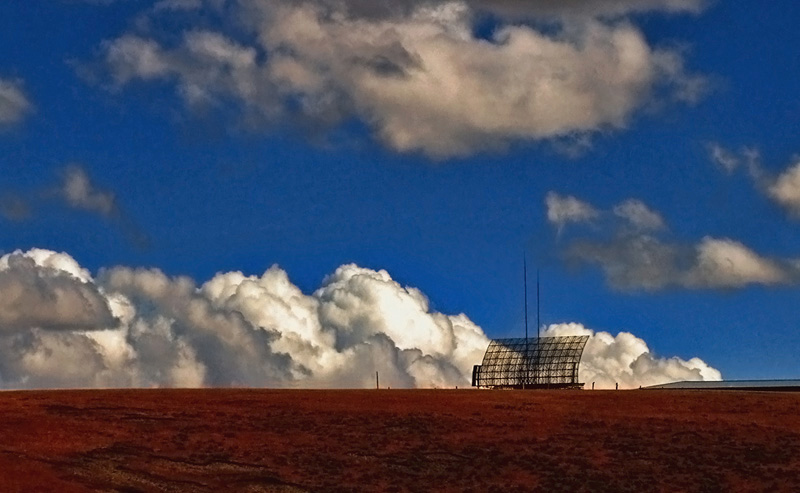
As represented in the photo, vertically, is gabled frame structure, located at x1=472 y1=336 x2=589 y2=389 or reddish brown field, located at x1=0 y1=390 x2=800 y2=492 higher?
gabled frame structure, located at x1=472 y1=336 x2=589 y2=389

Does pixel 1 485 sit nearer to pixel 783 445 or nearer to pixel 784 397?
pixel 783 445

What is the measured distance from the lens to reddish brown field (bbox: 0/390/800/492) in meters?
44.5

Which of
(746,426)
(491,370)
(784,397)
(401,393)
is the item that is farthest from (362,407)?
(491,370)

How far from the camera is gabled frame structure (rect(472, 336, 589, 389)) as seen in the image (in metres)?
96.3

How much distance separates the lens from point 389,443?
165 ft

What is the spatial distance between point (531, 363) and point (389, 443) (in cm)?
4944

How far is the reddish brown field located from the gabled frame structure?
105 feet

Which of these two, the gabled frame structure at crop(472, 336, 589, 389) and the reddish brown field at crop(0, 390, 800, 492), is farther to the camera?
the gabled frame structure at crop(472, 336, 589, 389)

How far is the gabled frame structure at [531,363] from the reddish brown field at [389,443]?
105 ft

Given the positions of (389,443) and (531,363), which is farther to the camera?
(531,363)

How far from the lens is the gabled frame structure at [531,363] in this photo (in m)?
96.3

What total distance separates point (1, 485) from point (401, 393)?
1136 inches

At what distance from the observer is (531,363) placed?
323 feet

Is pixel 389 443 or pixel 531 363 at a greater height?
pixel 531 363
